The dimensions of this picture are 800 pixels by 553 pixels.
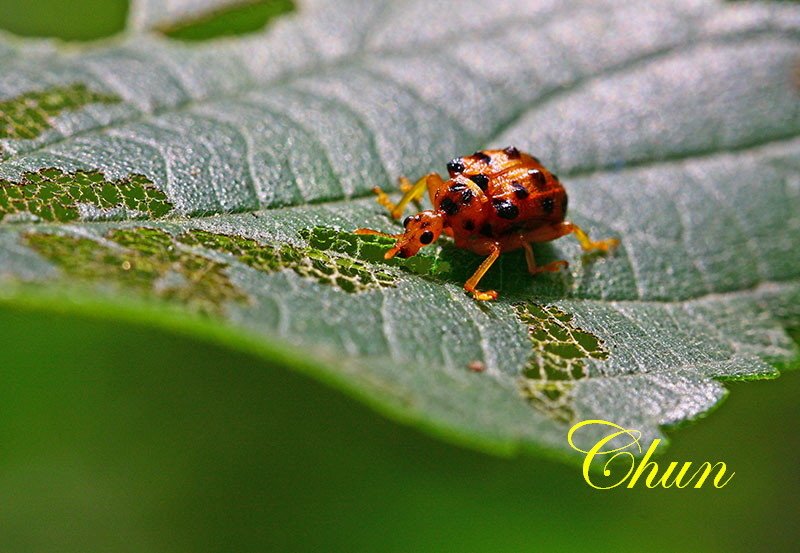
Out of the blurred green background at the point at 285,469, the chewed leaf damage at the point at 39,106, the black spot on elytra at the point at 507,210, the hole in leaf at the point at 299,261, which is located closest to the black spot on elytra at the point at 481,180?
the black spot on elytra at the point at 507,210

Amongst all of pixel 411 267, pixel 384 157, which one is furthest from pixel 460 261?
pixel 384 157

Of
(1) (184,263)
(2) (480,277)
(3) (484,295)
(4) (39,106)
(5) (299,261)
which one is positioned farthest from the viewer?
(4) (39,106)

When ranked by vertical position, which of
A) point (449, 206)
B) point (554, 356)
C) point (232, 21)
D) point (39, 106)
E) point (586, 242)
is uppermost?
point (232, 21)

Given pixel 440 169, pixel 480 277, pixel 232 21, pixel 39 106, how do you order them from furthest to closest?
pixel 232 21 → pixel 440 169 → pixel 39 106 → pixel 480 277

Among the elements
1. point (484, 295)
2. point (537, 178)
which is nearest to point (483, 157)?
point (537, 178)

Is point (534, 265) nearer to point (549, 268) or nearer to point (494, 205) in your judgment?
point (549, 268)

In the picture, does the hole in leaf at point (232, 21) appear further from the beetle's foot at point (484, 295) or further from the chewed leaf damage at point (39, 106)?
the beetle's foot at point (484, 295)
